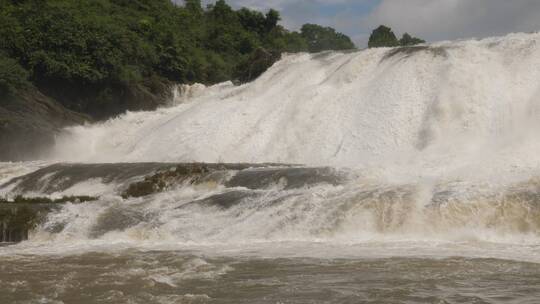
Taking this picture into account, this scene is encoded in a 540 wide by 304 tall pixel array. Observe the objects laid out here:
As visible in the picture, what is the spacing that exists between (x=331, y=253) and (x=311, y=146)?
10.9m

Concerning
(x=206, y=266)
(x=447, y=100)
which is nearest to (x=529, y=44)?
(x=447, y=100)

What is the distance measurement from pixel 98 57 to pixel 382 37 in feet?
120

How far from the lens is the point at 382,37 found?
209 ft

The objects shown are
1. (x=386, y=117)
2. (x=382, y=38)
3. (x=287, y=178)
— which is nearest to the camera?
(x=287, y=178)

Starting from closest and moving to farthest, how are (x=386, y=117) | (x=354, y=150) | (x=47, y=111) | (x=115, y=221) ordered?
(x=115, y=221) < (x=354, y=150) < (x=386, y=117) < (x=47, y=111)

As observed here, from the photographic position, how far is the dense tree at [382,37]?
207 ft

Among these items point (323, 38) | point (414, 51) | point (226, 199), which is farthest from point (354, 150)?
point (323, 38)

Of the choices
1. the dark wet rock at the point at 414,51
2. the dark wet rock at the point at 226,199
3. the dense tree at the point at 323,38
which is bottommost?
the dark wet rock at the point at 226,199

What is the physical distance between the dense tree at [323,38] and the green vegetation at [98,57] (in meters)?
48.5

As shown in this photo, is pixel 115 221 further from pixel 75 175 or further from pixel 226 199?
pixel 75 175

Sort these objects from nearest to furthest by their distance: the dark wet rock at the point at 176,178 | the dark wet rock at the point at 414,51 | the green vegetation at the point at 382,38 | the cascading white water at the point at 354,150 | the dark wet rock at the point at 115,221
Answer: the cascading white water at the point at 354,150 → the dark wet rock at the point at 115,221 → the dark wet rock at the point at 176,178 → the dark wet rock at the point at 414,51 → the green vegetation at the point at 382,38

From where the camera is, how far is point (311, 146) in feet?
67.9

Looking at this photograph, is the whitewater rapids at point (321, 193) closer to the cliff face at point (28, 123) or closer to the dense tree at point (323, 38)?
the cliff face at point (28, 123)

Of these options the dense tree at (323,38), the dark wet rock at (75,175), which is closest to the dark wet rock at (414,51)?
the dark wet rock at (75,175)
